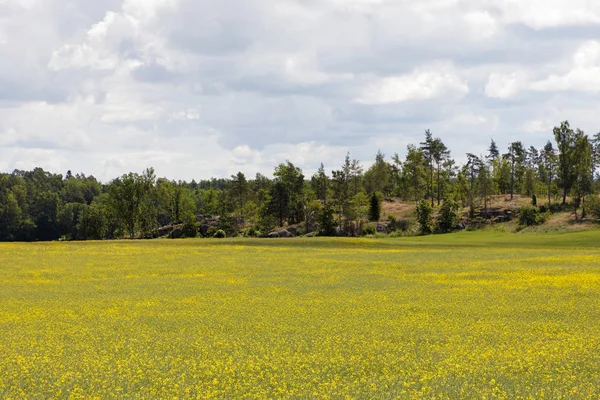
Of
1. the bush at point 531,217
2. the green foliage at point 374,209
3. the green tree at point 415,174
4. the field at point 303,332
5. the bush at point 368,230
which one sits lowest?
the field at point 303,332

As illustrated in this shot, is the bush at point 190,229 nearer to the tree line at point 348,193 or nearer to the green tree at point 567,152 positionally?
the tree line at point 348,193

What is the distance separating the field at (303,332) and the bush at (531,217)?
69955mm

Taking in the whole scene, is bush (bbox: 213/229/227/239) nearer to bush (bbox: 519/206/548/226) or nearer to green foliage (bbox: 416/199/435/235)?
green foliage (bbox: 416/199/435/235)

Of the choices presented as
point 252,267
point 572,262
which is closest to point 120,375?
point 252,267

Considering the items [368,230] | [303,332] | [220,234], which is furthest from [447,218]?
[303,332]

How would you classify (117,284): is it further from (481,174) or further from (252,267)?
(481,174)

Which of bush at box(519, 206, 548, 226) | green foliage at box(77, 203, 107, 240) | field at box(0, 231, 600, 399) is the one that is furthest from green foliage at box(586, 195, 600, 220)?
green foliage at box(77, 203, 107, 240)

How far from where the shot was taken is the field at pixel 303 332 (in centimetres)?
1551

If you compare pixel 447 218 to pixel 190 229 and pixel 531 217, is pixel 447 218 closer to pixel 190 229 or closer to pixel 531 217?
pixel 531 217

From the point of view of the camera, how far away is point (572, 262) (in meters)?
A: 48.1

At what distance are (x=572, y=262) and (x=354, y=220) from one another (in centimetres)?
7688

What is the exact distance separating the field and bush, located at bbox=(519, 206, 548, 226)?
69955mm

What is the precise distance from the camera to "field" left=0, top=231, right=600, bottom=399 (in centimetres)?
1551

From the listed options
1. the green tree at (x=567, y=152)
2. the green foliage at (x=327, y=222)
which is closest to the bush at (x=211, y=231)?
the green foliage at (x=327, y=222)
